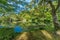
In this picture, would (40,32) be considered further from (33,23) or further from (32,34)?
(33,23)

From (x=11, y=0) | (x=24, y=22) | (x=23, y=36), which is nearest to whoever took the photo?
(x=11, y=0)

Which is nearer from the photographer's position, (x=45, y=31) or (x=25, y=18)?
(x=45, y=31)

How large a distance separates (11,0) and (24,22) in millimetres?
1667

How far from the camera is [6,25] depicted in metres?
6.29

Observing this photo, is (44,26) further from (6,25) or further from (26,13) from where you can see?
(6,25)

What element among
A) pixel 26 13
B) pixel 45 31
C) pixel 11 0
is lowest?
pixel 45 31

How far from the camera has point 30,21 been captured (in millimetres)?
6938

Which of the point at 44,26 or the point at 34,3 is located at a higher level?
the point at 34,3

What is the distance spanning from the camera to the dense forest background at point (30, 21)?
5.95 metres

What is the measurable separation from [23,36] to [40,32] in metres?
0.64

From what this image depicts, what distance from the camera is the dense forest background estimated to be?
5.95m

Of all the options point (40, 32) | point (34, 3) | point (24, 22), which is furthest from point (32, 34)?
point (34, 3)

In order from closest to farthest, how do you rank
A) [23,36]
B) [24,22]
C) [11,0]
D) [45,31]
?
[11,0] → [23,36] → [45,31] → [24,22]

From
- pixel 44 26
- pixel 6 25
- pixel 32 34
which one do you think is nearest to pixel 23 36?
pixel 32 34
